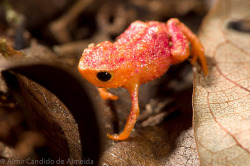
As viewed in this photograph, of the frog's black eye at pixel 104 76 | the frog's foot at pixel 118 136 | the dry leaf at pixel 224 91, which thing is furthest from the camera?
the frog's black eye at pixel 104 76

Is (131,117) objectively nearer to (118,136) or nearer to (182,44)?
(118,136)

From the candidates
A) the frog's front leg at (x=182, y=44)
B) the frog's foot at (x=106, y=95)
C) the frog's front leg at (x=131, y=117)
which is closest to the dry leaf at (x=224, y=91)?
the frog's front leg at (x=182, y=44)

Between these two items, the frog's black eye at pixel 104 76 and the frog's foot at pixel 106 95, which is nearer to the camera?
the frog's black eye at pixel 104 76

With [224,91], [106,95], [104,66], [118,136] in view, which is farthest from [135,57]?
[224,91]

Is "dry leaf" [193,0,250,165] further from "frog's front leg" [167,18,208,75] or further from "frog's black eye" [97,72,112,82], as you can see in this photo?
"frog's black eye" [97,72,112,82]

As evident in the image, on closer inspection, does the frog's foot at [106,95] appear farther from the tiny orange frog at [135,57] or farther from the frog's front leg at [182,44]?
the frog's front leg at [182,44]

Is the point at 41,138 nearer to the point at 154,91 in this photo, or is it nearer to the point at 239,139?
the point at 154,91

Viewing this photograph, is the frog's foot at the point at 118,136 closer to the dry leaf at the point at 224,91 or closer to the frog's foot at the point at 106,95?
the frog's foot at the point at 106,95

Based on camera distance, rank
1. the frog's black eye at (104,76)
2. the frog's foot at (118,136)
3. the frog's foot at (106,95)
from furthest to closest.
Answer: the frog's foot at (106,95) → the frog's black eye at (104,76) → the frog's foot at (118,136)

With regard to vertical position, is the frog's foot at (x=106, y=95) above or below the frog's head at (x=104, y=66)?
below
